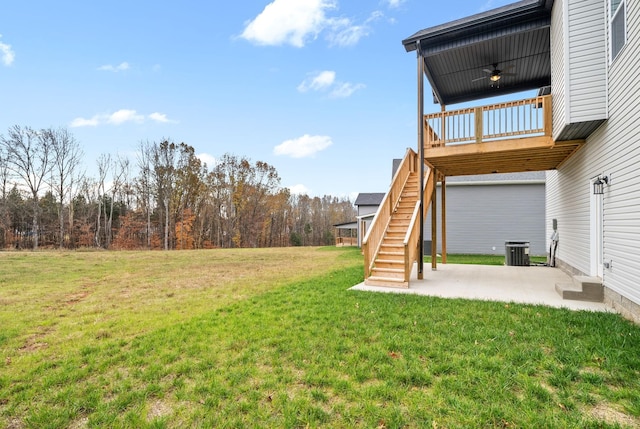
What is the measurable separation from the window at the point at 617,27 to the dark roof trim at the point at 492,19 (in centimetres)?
176

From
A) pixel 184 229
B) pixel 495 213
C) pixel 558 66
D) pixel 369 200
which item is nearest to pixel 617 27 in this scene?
Answer: pixel 558 66

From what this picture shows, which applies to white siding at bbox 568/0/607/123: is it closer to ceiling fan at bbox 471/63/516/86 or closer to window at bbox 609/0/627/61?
window at bbox 609/0/627/61

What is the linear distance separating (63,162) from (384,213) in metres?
26.9

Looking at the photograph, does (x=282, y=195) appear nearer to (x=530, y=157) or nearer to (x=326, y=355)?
(x=530, y=157)

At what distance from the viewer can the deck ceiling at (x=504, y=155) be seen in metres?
6.82

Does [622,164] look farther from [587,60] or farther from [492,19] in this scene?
[492,19]

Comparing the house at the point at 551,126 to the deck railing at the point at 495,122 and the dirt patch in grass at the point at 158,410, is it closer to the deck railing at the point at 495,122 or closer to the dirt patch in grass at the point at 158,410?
the deck railing at the point at 495,122

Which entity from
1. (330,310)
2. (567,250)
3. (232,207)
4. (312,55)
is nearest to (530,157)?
(567,250)

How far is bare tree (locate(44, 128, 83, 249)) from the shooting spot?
23312mm

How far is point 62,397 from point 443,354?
360cm

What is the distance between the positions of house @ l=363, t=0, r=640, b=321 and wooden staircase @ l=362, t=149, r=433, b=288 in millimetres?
30

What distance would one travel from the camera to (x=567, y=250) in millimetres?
8414

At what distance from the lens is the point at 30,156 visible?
73.8 ft

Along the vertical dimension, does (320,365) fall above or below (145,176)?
below
